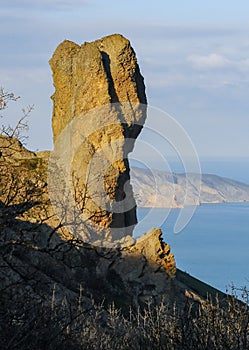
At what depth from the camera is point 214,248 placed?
130 metres

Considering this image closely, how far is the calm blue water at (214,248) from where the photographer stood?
312ft

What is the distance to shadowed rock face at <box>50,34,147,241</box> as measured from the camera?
42.8 meters

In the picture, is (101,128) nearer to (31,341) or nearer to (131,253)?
(131,253)

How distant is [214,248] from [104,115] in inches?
3531

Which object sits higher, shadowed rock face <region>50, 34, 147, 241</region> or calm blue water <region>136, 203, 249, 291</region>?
shadowed rock face <region>50, 34, 147, 241</region>

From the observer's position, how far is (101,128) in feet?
141

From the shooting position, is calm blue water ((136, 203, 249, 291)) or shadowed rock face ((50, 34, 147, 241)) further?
calm blue water ((136, 203, 249, 291))

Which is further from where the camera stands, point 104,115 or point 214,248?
point 214,248

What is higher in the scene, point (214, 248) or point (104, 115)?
point (104, 115)

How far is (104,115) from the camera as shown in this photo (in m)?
42.8

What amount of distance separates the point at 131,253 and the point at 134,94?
26.7ft

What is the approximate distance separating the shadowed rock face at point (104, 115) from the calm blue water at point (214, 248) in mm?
8868

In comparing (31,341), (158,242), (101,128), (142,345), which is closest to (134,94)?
(101,128)

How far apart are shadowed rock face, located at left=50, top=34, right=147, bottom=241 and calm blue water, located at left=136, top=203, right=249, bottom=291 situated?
29.1ft
